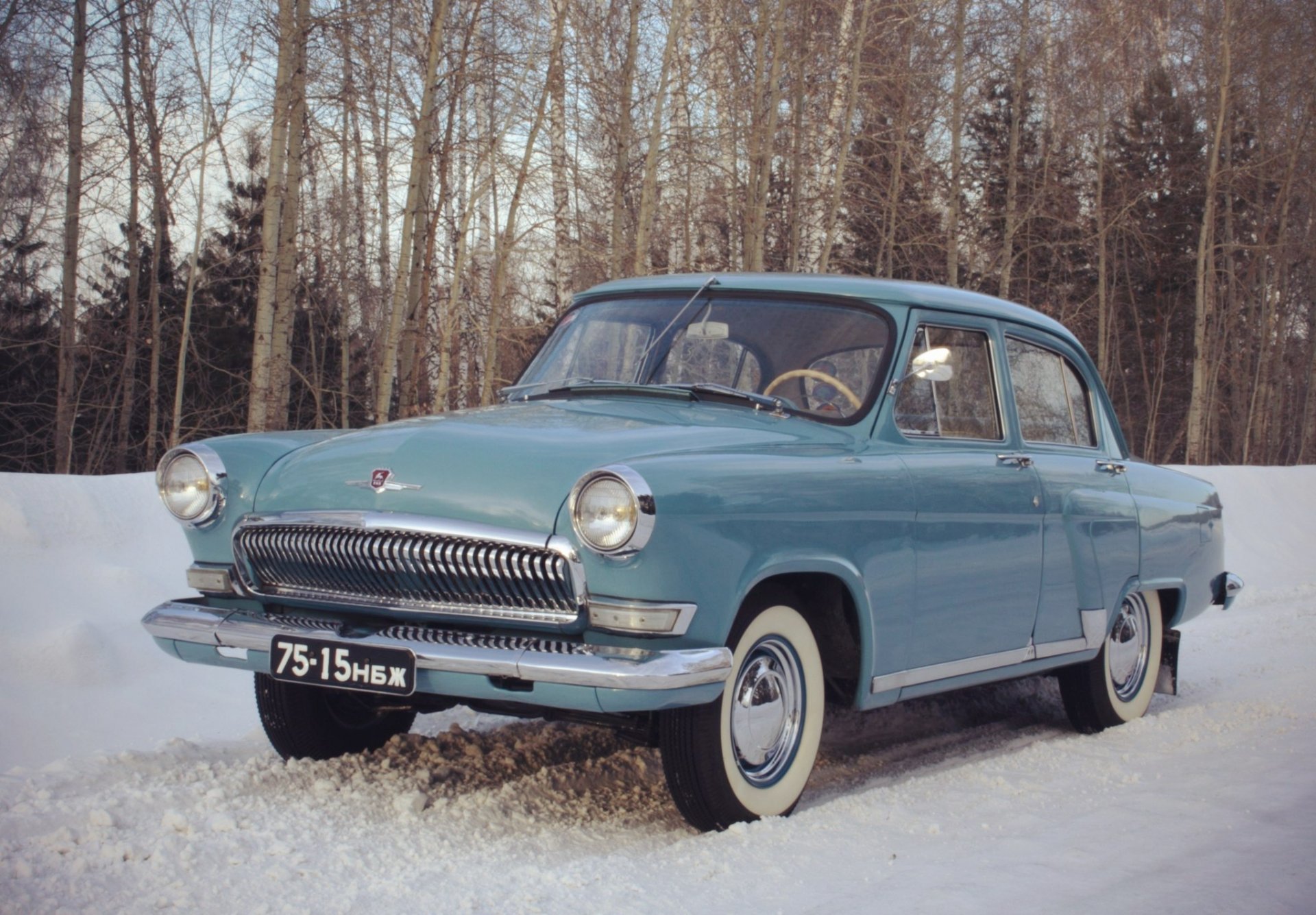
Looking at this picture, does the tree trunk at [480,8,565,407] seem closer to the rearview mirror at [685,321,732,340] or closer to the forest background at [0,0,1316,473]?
the forest background at [0,0,1316,473]

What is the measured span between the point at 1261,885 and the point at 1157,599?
319cm

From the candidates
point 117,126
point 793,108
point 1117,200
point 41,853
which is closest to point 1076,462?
point 41,853

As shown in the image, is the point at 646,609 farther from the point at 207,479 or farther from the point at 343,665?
the point at 207,479

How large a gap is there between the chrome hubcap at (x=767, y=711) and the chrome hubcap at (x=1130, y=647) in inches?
100

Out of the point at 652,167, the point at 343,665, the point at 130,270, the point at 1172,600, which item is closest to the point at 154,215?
the point at 130,270

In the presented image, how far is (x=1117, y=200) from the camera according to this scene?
31.4 metres

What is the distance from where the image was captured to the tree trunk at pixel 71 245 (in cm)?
2178

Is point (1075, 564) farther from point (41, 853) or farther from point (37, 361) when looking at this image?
point (37, 361)

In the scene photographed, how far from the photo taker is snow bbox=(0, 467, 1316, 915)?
348 centimetres

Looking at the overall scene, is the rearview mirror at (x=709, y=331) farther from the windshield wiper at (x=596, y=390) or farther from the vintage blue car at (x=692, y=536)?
the windshield wiper at (x=596, y=390)

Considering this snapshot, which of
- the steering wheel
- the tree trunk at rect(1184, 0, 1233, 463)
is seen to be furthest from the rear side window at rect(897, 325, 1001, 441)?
the tree trunk at rect(1184, 0, 1233, 463)

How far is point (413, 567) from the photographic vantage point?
3.91 meters

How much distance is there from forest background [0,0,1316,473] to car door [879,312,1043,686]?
27.3 feet

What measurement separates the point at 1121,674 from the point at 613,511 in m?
3.76
